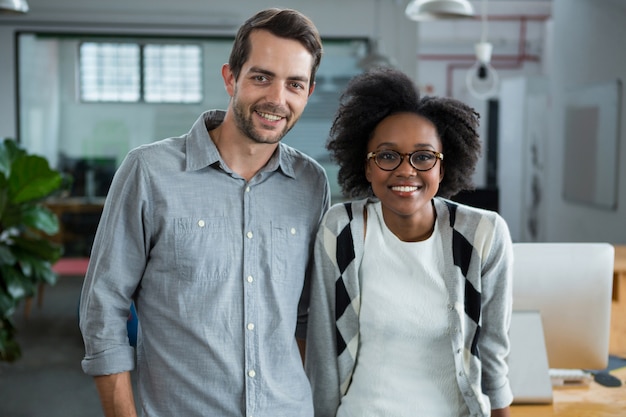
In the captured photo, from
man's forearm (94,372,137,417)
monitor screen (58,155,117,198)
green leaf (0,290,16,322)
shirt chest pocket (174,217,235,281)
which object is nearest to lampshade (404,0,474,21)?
green leaf (0,290,16,322)

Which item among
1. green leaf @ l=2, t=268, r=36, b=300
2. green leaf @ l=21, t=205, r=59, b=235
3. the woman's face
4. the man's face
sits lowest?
green leaf @ l=2, t=268, r=36, b=300

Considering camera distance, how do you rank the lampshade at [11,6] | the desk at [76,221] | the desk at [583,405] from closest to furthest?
the desk at [583,405] < the lampshade at [11,6] < the desk at [76,221]

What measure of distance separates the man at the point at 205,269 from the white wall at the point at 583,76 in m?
5.07

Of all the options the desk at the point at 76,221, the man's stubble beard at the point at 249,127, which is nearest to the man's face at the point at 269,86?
the man's stubble beard at the point at 249,127

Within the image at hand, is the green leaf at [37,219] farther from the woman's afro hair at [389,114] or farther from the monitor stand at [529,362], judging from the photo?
the monitor stand at [529,362]

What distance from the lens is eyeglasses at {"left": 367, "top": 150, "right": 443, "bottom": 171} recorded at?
162 centimetres

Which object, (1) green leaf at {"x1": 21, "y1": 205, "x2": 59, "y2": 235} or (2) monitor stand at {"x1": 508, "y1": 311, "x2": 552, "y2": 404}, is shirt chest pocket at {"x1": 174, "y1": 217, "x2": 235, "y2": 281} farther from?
(1) green leaf at {"x1": 21, "y1": 205, "x2": 59, "y2": 235}

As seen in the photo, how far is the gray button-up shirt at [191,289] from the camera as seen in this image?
1537mm

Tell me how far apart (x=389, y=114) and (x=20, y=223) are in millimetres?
3173

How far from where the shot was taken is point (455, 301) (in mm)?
1621

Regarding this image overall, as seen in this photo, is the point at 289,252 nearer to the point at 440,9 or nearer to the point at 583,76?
the point at 440,9

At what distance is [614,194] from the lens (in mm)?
6141

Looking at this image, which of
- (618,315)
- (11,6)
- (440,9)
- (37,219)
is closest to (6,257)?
(37,219)

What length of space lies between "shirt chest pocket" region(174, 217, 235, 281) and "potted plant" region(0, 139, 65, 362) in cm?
289
